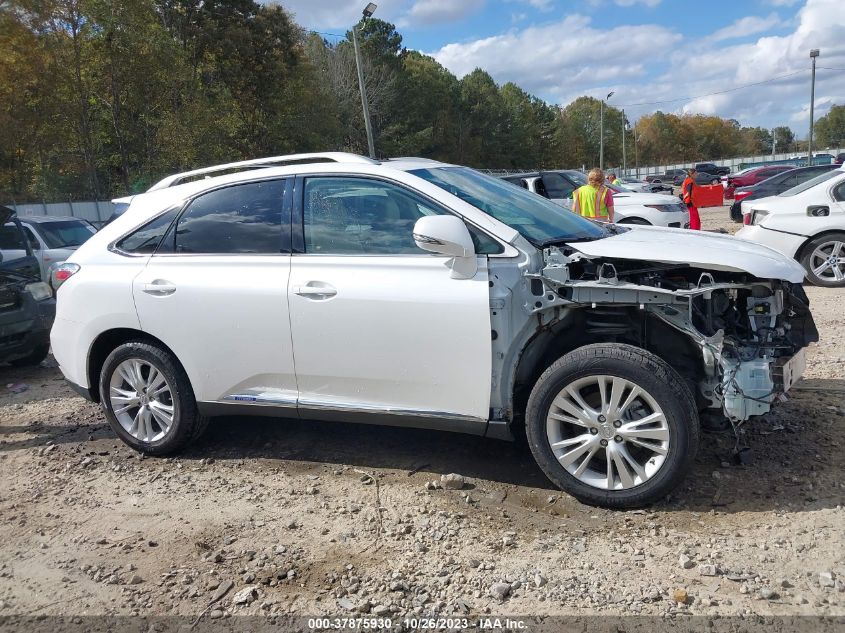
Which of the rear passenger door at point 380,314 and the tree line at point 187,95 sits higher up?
the tree line at point 187,95

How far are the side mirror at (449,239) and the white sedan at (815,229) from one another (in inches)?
263

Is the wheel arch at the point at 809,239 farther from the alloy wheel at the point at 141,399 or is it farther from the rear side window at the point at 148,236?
the alloy wheel at the point at 141,399

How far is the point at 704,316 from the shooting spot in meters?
3.59

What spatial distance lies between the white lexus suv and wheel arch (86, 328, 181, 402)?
0.14 feet

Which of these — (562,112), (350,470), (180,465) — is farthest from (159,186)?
(562,112)

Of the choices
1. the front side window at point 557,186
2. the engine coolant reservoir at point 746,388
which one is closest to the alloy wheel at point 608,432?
the engine coolant reservoir at point 746,388

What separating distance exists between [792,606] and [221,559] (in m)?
2.52

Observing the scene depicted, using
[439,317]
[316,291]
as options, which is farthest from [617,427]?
[316,291]

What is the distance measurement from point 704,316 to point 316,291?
2.09 metres

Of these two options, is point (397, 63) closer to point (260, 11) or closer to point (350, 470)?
point (260, 11)

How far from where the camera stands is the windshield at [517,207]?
402cm

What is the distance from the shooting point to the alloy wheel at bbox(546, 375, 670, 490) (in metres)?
3.49

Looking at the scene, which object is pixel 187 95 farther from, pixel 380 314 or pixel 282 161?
pixel 380 314

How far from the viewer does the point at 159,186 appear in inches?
193
